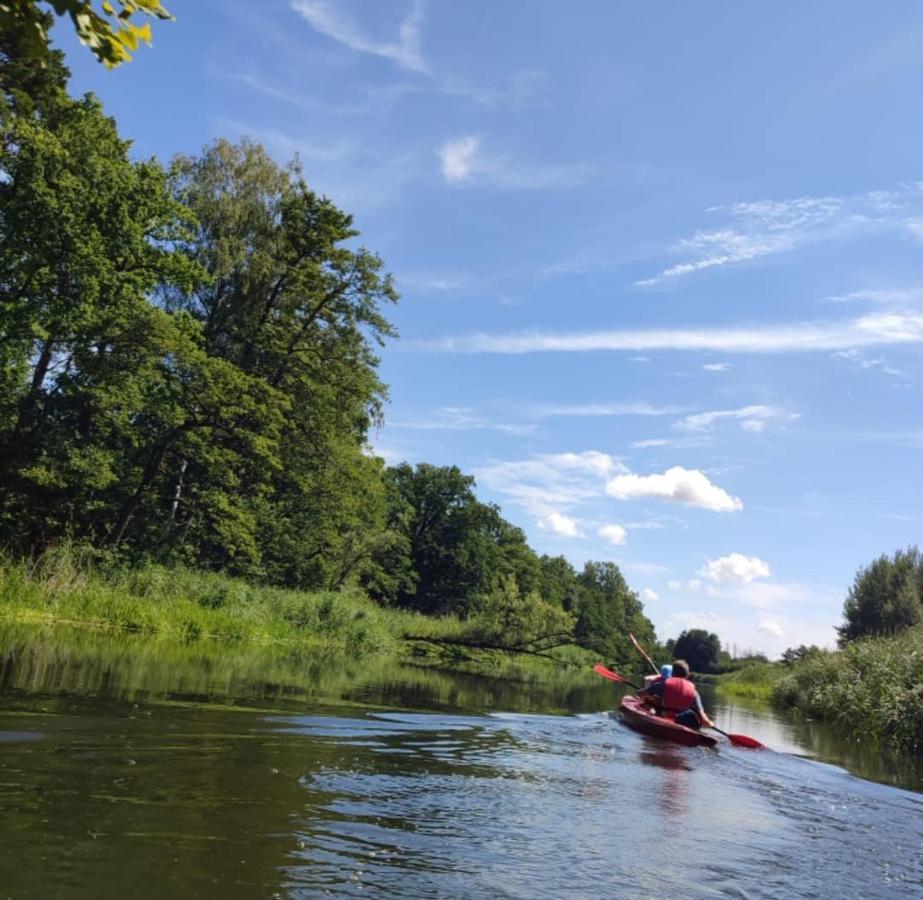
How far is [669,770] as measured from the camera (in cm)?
970

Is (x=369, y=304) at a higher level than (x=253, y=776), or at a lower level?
higher

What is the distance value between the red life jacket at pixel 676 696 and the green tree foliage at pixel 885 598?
38964 millimetres

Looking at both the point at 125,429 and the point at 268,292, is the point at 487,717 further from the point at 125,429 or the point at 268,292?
the point at 268,292

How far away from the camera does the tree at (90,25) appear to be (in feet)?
9.79

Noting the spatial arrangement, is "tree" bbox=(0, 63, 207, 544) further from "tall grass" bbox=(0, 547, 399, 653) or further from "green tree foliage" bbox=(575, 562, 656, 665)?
"green tree foliage" bbox=(575, 562, 656, 665)

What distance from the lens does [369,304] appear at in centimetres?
3197

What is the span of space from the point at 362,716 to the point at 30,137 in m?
18.9

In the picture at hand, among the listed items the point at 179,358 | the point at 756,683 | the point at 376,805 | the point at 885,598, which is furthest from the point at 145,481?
the point at 885,598

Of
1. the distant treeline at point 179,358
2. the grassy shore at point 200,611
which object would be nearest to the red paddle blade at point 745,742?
the grassy shore at point 200,611

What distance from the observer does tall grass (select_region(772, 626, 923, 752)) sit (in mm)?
16766

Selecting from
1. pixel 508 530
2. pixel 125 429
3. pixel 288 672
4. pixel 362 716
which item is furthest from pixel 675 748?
pixel 508 530

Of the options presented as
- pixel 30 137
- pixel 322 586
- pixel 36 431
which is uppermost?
pixel 30 137

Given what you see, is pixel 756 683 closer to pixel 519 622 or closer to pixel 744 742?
pixel 519 622

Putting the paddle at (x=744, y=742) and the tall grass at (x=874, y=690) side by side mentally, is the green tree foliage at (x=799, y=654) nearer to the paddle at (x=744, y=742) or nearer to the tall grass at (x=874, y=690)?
the tall grass at (x=874, y=690)
